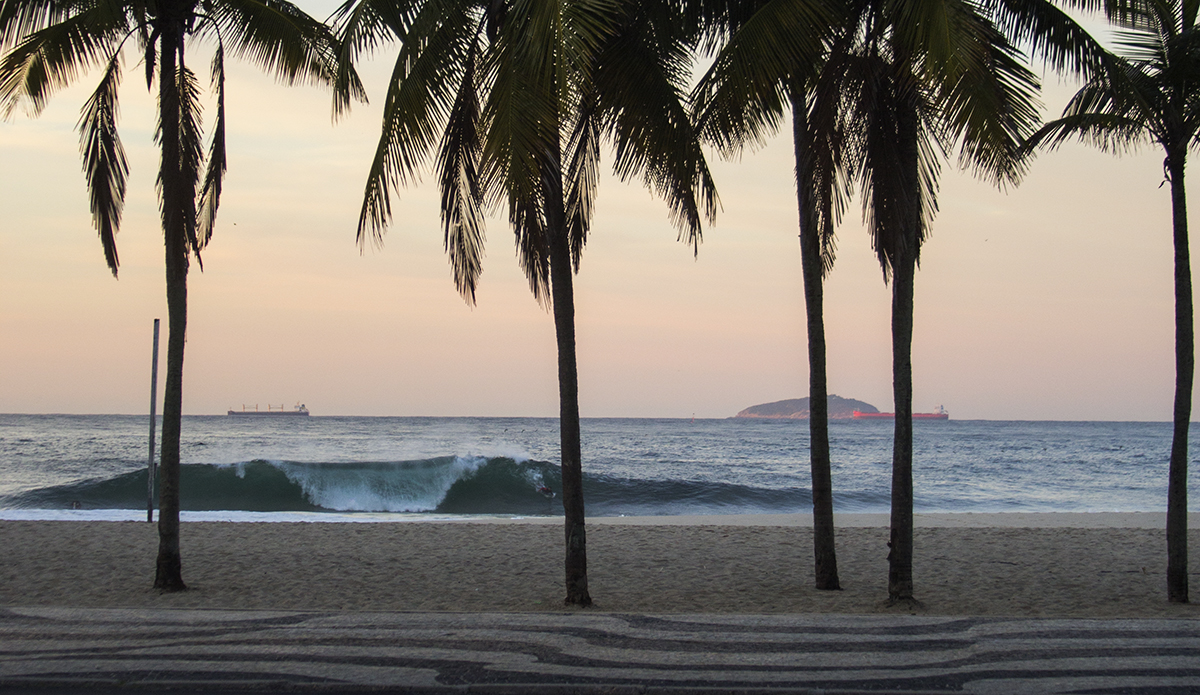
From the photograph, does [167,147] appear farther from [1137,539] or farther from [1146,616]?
[1137,539]

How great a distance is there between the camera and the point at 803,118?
24.7ft

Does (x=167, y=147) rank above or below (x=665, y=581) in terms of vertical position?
above

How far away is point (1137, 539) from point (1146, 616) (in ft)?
18.9

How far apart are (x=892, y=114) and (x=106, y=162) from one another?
301 inches

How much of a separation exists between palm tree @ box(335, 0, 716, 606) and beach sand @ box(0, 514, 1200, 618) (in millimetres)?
1879

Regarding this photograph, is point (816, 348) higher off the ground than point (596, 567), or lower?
higher

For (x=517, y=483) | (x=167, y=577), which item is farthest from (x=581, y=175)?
(x=517, y=483)

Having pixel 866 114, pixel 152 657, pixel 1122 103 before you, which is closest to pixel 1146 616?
pixel 1122 103

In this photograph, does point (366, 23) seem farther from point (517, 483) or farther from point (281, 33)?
point (517, 483)

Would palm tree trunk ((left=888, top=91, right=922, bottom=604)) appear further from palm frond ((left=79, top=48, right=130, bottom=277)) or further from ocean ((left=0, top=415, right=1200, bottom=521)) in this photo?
ocean ((left=0, top=415, right=1200, bottom=521))

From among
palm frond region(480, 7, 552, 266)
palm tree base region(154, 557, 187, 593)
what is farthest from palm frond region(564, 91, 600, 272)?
palm tree base region(154, 557, 187, 593)

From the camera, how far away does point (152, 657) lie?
5.39 m

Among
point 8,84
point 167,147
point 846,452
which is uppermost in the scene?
point 8,84

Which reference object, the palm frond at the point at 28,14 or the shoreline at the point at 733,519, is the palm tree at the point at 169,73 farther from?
the shoreline at the point at 733,519
